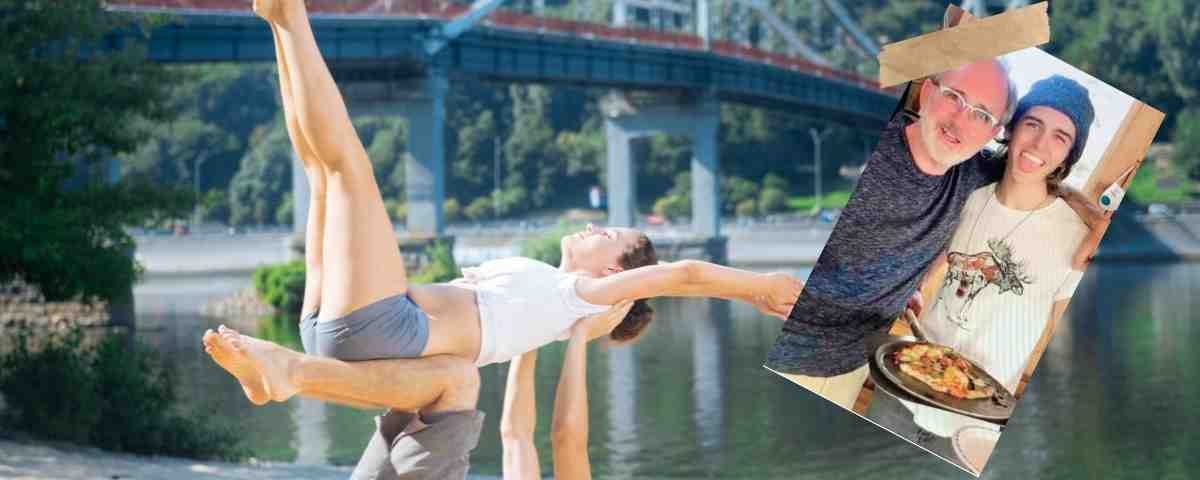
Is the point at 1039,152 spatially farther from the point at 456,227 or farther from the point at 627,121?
the point at 456,227

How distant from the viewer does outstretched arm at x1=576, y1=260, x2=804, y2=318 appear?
4480 mm

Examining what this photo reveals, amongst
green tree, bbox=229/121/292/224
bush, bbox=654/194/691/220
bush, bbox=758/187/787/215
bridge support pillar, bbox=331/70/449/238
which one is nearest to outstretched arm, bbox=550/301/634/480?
bridge support pillar, bbox=331/70/449/238

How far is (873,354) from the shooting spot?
452 cm

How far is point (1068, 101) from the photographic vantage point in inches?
168

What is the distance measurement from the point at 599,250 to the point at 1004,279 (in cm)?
103

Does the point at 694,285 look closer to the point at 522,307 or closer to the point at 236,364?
the point at 522,307

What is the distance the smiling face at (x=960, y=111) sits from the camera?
4.35 metres

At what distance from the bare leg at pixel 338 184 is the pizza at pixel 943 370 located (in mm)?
1277

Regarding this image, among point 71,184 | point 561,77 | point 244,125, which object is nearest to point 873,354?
point 71,184

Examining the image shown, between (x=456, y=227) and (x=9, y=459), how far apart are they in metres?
64.2

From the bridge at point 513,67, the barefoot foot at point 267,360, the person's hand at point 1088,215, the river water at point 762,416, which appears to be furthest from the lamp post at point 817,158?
the barefoot foot at point 267,360

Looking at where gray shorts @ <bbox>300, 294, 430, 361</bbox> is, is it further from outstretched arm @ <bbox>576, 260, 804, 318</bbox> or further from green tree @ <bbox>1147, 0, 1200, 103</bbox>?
green tree @ <bbox>1147, 0, 1200, 103</bbox>

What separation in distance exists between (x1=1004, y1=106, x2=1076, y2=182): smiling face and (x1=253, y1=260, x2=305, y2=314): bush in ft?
114

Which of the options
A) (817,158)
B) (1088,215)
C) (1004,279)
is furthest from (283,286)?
(817,158)
